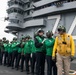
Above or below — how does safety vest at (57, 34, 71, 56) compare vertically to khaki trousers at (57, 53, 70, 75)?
above

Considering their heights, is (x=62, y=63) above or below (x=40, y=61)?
above

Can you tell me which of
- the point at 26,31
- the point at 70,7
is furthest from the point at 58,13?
the point at 26,31

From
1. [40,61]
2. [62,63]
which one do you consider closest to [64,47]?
[62,63]

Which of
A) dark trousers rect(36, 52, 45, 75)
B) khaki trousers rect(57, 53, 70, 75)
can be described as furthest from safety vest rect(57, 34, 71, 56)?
dark trousers rect(36, 52, 45, 75)

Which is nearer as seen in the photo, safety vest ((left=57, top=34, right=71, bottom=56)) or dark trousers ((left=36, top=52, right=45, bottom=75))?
safety vest ((left=57, top=34, right=71, bottom=56))

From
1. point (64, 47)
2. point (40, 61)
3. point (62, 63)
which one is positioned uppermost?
point (64, 47)

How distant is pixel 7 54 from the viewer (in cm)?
1299

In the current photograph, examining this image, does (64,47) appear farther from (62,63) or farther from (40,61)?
(40,61)

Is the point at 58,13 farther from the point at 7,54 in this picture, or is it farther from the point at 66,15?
the point at 7,54

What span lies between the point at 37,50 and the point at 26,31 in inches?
1338

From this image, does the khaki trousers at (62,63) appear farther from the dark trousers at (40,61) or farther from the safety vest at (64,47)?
the dark trousers at (40,61)

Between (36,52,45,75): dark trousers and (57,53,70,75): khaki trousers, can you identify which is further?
(36,52,45,75): dark trousers

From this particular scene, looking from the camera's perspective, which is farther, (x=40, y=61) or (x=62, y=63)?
(x=40, y=61)

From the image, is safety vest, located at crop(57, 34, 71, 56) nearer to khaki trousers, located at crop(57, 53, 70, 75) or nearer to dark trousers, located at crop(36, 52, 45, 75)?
khaki trousers, located at crop(57, 53, 70, 75)
